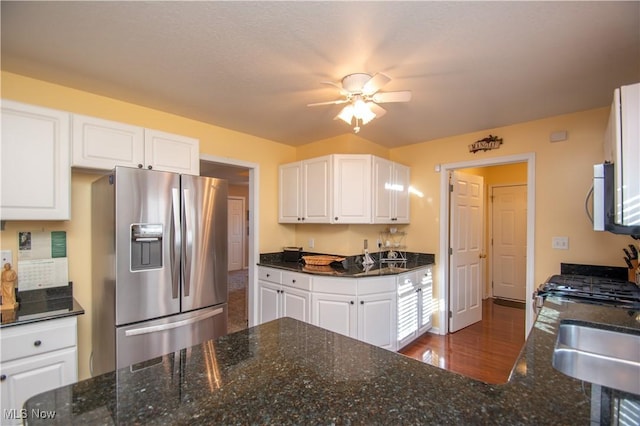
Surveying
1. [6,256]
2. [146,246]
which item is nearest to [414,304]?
[146,246]

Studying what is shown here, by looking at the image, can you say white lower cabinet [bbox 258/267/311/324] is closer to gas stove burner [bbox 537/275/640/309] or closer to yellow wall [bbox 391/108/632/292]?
gas stove burner [bbox 537/275/640/309]

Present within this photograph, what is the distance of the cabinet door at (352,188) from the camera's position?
10.4ft

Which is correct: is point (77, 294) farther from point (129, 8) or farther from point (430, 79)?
point (430, 79)

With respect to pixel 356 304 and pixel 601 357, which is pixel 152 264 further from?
pixel 601 357

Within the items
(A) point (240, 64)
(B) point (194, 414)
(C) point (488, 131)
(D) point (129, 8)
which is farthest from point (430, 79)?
(B) point (194, 414)

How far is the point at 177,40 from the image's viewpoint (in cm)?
167

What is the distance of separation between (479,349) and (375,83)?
2998mm

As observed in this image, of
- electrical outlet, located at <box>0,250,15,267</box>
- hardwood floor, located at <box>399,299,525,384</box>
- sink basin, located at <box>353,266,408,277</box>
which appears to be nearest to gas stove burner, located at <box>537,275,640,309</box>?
hardwood floor, located at <box>399,299,525,384</box>

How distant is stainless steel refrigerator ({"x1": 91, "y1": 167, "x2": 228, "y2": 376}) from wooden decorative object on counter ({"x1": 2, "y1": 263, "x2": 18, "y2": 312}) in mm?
437

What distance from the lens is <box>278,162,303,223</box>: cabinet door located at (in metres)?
3.52

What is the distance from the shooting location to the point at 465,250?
3.87 metres

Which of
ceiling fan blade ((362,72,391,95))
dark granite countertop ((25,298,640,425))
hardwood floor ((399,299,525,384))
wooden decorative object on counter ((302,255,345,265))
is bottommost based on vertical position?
hardwood floor ((399,299,525,384))

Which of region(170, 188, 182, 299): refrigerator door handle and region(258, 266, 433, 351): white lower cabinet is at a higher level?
region(170, 188, 182, 299): refrigerator door handle

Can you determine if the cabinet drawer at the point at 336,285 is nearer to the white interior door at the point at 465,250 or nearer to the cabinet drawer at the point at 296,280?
the cabinet drawer at the point at 296,280
